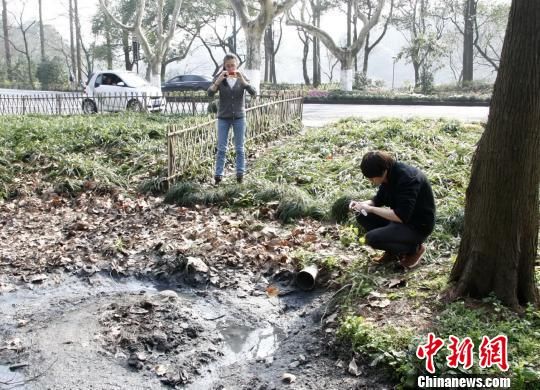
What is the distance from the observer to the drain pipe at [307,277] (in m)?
4.88

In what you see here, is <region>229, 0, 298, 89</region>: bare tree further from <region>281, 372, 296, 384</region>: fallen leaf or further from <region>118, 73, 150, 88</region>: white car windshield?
<region>281, 372, 296, 384</region>: fallen leaf

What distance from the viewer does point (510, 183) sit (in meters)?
3.62

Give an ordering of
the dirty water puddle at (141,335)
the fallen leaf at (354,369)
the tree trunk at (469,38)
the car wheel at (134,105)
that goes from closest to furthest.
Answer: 1. the fallen leaf at (354,369)
2. the dirty water puddle at (141,335)
3. the car wheel at (134,105)
4. the tree trunk at (469,38)


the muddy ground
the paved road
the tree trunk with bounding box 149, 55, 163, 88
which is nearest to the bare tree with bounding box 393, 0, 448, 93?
the paved road

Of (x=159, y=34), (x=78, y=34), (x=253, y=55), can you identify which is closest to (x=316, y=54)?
(x=78, y=34)

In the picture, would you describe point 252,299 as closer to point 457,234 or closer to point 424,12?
point 457,234

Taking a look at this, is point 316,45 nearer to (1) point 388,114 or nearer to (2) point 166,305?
(1) point 388,114

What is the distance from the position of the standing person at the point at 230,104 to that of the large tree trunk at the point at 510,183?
4.38m

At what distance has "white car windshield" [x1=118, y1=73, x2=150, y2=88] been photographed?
19031 mm

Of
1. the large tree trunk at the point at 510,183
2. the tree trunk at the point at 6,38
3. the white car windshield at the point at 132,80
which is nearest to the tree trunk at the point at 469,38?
the white car windshield at the point at 132,80

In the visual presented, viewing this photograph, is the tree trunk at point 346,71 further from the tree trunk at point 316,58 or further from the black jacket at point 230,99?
the black jacket at point 230,99

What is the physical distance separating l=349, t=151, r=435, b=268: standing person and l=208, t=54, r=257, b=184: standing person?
332 centimetres

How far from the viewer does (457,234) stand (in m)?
5.59

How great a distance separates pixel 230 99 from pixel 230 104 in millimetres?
69
